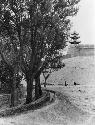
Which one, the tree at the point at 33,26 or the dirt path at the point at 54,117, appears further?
the tree at the point at 33,26

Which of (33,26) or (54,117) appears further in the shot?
(33,26)

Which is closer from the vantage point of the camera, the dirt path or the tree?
the dirt path

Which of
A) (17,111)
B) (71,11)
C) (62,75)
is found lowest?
(17,111)

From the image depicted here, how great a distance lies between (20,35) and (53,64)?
930 cm

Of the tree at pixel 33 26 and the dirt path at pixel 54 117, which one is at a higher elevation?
the tree at pixel 33 26

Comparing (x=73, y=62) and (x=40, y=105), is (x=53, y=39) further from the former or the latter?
(x=73, y=62)

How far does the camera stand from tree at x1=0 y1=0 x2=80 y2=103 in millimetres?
22469

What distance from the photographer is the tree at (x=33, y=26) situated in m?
22.5

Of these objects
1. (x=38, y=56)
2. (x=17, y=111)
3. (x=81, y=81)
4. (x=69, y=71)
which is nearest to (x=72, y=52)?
(x=69, y=71)

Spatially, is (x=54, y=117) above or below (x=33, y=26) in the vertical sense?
below

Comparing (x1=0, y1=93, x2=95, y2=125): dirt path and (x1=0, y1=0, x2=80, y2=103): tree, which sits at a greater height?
(x1=0, y1=0, x2=80, y2=103): tree

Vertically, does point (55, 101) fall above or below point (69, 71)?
below

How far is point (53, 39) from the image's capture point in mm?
24969

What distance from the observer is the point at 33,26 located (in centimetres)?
2334
